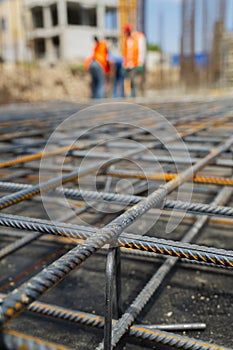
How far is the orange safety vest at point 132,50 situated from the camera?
12391 millimetres

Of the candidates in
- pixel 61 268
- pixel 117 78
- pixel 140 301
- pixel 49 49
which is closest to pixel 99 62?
pixel 117 78

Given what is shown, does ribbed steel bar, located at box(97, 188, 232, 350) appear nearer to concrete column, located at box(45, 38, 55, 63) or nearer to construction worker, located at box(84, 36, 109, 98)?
construction worker, located at box(84, 36, 109, 98)

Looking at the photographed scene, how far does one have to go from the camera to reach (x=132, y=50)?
12.5 m

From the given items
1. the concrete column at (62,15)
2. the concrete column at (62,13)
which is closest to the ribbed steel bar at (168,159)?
the concrete column at (62,15)

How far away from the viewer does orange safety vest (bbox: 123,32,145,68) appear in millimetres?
12391

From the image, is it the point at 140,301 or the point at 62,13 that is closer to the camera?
the point at 140,301

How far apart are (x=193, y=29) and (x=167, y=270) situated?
863 inches

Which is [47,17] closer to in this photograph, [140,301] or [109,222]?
[109,222]

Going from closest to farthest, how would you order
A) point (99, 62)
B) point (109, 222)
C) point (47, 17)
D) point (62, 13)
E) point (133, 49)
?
point (109, 222) → point (99, 62) → point (133, 49) → point (62, 13) → point (47, 17)

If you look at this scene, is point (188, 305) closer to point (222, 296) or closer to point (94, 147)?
point (222, 296)

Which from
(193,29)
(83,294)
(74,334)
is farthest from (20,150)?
(193,29)

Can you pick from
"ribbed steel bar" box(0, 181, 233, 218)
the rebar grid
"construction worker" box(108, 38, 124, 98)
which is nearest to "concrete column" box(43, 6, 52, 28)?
"construction worker" box(108, 38, 124, 98)

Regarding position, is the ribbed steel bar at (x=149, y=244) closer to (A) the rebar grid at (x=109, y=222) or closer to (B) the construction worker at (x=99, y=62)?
(A) the rebar grid at (x=109, y=222)

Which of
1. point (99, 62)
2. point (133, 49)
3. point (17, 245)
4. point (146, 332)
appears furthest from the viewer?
point (133, 49)
